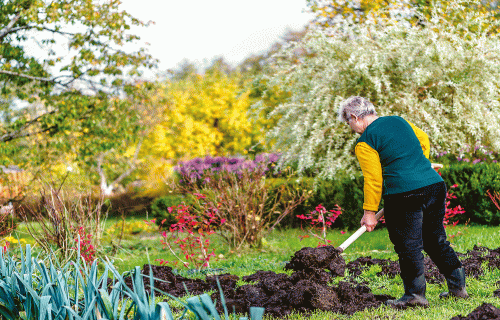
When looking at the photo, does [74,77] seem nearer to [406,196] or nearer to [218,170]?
[218,170]

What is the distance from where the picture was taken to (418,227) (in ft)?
10.2

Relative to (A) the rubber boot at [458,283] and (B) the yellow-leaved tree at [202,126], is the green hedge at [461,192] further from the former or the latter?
(B) the yellow-leaved tree at [202,126]

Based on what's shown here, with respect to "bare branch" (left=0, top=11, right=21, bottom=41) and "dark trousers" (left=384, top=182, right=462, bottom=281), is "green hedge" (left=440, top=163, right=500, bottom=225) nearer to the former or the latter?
"dark trousers" (left=384, top=182, right=462, bottom=281)

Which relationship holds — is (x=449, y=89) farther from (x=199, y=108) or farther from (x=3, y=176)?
(x=199, y=108)

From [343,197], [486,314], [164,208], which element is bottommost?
[164,208]

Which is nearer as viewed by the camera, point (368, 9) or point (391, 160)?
point (391, 160)

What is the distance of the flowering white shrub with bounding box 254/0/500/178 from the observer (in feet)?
22.6

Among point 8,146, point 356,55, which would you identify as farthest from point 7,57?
point 356,55

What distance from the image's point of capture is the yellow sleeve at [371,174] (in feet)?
10.2

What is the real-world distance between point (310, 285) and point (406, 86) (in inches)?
197

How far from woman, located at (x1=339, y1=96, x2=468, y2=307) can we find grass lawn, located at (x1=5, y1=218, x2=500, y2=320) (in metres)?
0.20

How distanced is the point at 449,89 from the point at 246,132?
1343cm

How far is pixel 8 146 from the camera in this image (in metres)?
7.65

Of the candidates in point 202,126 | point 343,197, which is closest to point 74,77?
point 343,197
